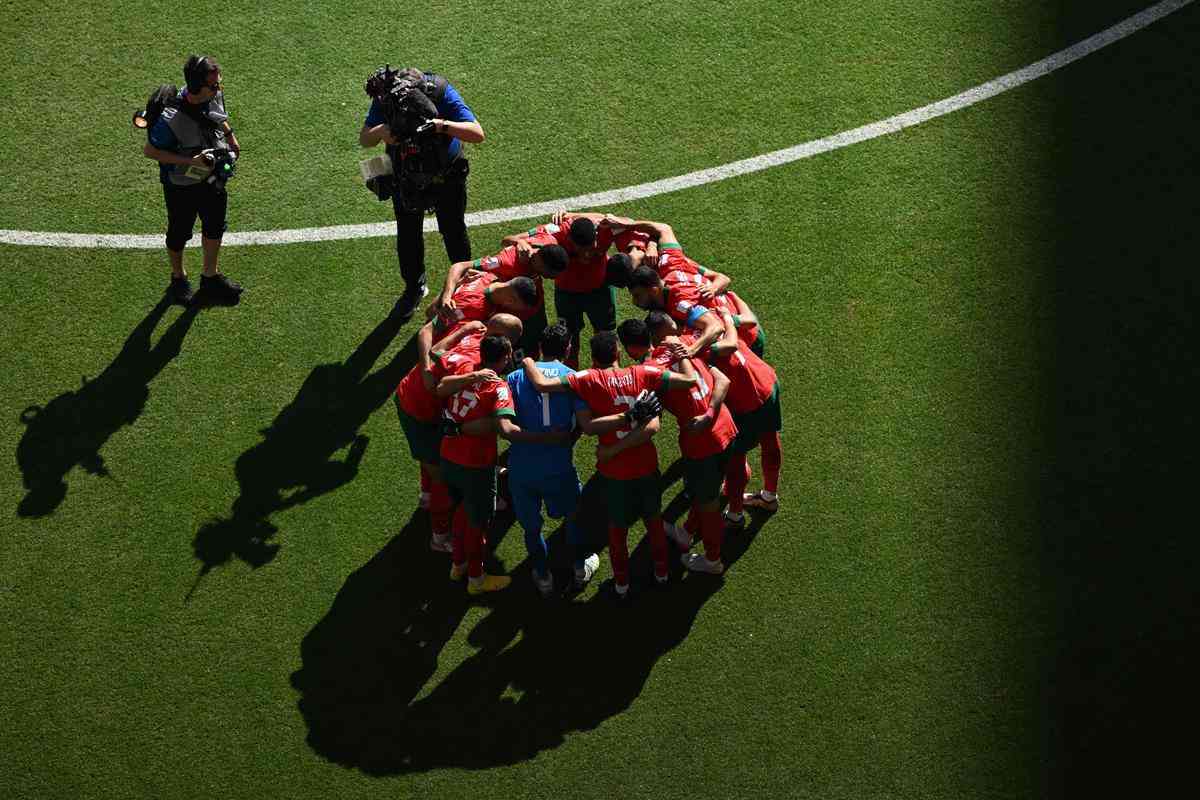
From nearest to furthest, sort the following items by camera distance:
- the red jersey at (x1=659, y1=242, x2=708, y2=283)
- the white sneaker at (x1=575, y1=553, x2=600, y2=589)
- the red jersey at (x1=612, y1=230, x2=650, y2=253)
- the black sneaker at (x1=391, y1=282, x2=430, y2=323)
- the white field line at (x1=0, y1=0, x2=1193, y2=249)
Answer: the white sneaker at (x1=575, y1=553, x2=600, y2=589) → the red jersey at (x1=659, y1=242, x2=708, y2=283) → the red jersey at (x1=612, y1=230, x2=650, y2=253) → the black sneaker at (x1=391, y1=282, x2=430, y2=323) → the white field line at (x1=0, y1=0, x2=1193, y2=249)

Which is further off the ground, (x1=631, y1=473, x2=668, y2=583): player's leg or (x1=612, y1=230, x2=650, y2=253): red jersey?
(x1=612, y1=230, x2=650, y2=253): red jersey

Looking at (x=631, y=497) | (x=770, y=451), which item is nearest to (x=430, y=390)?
(x=631, y=497)

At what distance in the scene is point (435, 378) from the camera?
7.79 metres

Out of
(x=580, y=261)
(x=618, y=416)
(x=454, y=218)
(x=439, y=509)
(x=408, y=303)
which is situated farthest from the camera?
(x=408, y=303)

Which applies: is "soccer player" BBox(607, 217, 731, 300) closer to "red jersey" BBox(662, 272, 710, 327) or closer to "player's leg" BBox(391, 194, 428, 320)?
"red jersey" BBox(662, 272, 710, 327)

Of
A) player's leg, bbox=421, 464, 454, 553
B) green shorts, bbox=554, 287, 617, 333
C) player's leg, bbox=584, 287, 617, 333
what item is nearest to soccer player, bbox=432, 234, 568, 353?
green shorts, bbox=554, 287, 617, 333

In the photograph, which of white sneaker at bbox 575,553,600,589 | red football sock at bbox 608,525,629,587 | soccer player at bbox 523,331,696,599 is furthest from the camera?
white sneaker at bbox 575,553,600,589

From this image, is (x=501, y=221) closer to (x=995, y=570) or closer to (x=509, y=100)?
(x=509, y=100)

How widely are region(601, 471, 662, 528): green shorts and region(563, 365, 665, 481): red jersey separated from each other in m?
0.06

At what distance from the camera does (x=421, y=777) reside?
7473 mm

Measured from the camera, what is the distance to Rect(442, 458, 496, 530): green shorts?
7.73 meters

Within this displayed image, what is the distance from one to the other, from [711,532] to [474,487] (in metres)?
1.54

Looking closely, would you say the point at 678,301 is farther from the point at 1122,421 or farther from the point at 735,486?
the point at 1122,421

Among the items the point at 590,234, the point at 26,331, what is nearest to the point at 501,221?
the point at 590,234
